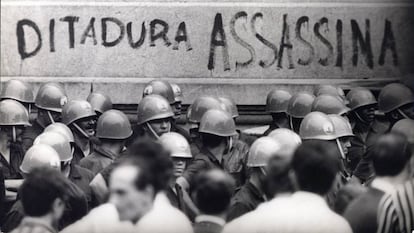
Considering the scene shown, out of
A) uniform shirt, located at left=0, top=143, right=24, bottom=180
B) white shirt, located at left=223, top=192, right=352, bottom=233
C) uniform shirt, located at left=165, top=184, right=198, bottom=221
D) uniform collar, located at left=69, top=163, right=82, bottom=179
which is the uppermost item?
white shirt, located at left=223, top=192, right=352, bottom=233

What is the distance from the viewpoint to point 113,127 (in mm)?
12602

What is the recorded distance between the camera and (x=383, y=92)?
1369cm

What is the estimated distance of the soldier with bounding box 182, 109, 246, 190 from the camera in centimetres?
1185

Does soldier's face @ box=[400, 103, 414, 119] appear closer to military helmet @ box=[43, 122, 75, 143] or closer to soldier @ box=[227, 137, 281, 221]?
soldier @ box=[227, 137, 281, 221]

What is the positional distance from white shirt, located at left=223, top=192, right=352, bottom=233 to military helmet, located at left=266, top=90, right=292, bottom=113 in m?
5.54

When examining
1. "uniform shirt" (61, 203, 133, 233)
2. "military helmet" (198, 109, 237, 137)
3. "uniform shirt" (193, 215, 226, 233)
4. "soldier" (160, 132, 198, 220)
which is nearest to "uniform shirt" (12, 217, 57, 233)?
"uniform shirt" (61, 203, 133, 233)

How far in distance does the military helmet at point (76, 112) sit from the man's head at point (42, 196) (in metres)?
4.84

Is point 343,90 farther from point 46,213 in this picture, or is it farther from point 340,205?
point 46,213

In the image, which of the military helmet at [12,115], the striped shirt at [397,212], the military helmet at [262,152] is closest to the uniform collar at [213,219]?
the striped shirt at [397,212]

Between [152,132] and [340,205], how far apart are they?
3.57 metres

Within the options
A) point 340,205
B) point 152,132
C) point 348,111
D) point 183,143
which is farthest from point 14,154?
point 340,205

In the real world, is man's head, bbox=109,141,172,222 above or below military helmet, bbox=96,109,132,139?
above

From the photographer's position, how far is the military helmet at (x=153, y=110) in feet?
42.2

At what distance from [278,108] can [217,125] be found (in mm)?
1843
